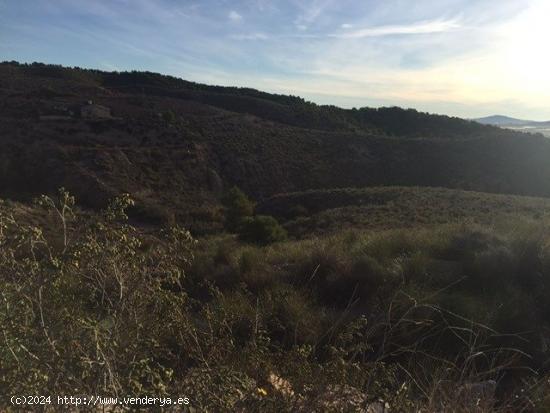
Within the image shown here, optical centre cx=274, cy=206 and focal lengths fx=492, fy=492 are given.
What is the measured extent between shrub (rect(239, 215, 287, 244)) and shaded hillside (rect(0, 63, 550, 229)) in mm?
10142

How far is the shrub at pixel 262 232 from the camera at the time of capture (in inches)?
832

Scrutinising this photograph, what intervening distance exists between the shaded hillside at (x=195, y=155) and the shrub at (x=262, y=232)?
10.1 metres

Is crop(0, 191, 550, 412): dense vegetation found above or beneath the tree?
above

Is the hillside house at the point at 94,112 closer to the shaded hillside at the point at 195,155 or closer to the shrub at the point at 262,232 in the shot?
the shaded hillside at the point at 195,155

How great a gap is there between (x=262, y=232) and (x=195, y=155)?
87.7 ft

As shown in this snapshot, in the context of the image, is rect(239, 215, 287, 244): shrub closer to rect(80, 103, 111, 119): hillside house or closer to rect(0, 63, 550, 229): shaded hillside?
rect(0, 63, 550, 229): shaded hillside

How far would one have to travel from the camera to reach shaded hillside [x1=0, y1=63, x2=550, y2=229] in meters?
37.9

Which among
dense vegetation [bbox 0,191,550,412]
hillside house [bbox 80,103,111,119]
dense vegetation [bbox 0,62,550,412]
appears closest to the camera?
dense vegetation [bbox 0,191,550,412]

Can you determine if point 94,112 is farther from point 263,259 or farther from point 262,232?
point 263,259

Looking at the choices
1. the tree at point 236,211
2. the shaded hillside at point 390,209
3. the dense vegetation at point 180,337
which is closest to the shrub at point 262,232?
the shaded hillside at point 390,209

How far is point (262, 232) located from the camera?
21.4m

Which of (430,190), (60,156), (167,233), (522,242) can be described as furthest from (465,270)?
(60,156)

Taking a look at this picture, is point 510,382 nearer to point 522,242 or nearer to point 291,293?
point 291,293

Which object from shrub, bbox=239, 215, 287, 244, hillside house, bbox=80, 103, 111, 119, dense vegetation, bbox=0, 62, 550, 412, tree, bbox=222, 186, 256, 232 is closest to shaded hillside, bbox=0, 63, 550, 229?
dense vegetation, bbox=0, 62, 550, 412
